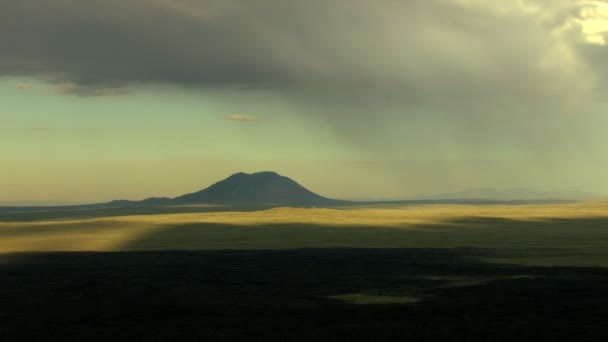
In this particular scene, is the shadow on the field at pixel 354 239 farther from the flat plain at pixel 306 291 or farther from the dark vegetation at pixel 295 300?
the dark vegetation at pixel 295 300

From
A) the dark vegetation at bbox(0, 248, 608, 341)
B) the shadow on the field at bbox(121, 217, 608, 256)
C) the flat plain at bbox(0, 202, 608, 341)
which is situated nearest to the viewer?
the dark vegetation at bbox(0, 248, 608, 341)

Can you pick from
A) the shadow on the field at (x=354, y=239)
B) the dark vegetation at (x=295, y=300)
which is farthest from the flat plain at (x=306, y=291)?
the shadow on the field at (x=354, y=239)

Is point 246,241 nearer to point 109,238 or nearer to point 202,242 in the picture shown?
point 202,242

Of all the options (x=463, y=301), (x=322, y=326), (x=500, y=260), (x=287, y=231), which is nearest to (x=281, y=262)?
(x=500, y=260)

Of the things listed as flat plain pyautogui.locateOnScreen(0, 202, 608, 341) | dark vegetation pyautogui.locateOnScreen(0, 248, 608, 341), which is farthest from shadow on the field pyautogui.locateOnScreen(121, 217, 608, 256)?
dark vegetation pyautogui.locateOnScreen(0, 248, 608, 341)

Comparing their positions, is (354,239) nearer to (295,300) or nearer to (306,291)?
(306,291)

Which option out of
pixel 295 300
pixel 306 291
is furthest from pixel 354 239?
pixel 295 300

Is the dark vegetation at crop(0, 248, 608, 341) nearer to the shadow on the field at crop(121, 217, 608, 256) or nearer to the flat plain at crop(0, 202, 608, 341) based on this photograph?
the flat plain at crop(0, 202, 608, 341)

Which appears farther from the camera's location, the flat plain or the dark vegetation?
the flat plain
